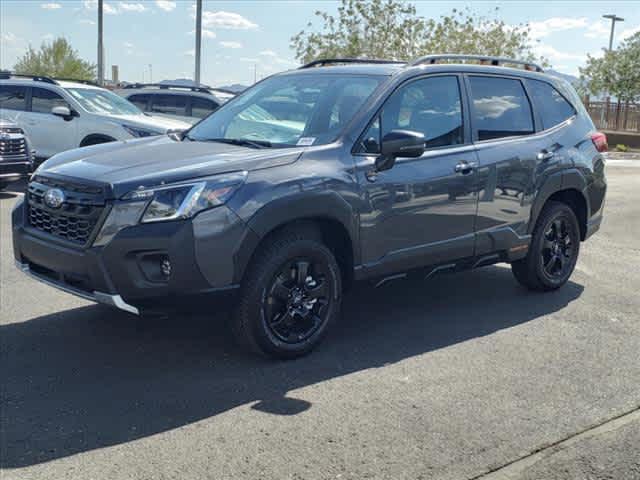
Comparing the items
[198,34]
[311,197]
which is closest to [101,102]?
[311,197]

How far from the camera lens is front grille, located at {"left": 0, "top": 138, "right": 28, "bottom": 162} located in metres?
11.7

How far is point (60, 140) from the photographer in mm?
13891

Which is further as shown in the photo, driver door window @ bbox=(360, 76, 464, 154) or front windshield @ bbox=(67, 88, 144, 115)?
front windshield @ bbox=(67, 88, 144, 115)

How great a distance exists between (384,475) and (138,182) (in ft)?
6.82

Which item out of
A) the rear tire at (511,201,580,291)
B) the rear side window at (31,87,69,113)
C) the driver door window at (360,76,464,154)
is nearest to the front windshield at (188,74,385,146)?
the driver door window at (360,76,464,154)

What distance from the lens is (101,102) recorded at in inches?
554

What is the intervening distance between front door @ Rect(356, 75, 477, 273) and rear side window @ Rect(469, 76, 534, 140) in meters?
0.20

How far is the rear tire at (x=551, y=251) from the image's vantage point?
6.70 meters

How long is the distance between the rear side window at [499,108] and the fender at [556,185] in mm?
438

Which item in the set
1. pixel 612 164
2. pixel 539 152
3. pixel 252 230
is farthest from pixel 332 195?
pixel 612 164

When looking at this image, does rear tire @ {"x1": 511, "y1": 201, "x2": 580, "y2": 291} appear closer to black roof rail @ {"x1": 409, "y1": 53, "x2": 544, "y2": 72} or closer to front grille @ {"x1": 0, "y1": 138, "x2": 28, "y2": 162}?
black roof rail @ {"x1": 409, "y1": 53, "x2": 544, "y2": 72}

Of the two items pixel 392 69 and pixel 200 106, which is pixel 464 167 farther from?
pixel 200 106

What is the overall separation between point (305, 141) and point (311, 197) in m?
0.49

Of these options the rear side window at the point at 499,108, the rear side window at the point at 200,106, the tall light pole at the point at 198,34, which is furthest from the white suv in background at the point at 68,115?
the tall light pole at the point at 198,34
